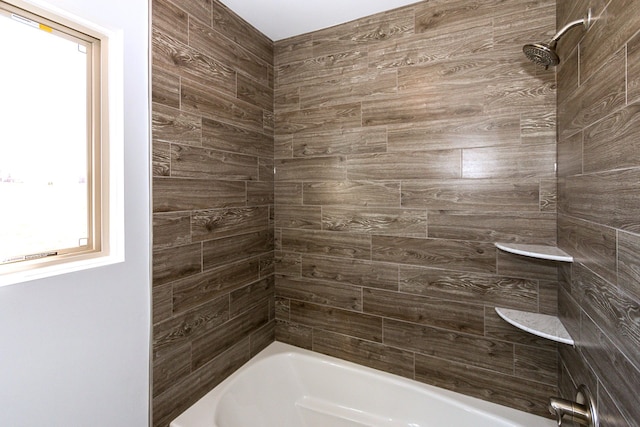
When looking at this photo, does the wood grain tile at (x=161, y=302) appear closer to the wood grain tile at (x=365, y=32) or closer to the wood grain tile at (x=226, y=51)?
the wood grain tile at (x=226, y=51)

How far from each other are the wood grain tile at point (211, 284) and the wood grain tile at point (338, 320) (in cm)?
41

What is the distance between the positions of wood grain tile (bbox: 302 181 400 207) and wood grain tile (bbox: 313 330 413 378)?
2.85 feet

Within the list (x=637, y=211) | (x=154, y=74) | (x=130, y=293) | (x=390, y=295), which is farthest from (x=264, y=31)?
(x=637, y=211)

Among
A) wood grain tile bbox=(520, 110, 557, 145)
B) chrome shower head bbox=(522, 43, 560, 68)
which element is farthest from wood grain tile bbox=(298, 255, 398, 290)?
chrome shower head bbox=(522, 43, 560, 68)

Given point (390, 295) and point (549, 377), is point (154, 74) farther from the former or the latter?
point (549, 377)

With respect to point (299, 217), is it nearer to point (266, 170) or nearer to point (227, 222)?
point (266, 170)

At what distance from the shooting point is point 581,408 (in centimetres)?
101

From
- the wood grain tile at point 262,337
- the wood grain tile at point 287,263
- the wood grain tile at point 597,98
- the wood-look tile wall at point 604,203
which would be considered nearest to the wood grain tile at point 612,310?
the wood-look tile wall at point 604,203

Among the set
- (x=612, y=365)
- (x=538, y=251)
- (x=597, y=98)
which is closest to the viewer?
(x=612, y=365)

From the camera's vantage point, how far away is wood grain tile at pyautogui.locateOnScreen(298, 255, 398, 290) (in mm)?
1789

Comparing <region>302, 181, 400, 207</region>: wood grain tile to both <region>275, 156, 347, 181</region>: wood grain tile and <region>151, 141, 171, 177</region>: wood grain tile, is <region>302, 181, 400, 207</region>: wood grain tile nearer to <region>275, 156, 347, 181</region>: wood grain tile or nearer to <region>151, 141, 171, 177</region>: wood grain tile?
<region>275, 156, 347, 181</region>: wood grain tile

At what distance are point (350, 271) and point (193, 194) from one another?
1033 millimetres

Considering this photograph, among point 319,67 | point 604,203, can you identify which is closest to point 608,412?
point 604,203

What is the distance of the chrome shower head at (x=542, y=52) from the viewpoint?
1163 mm
